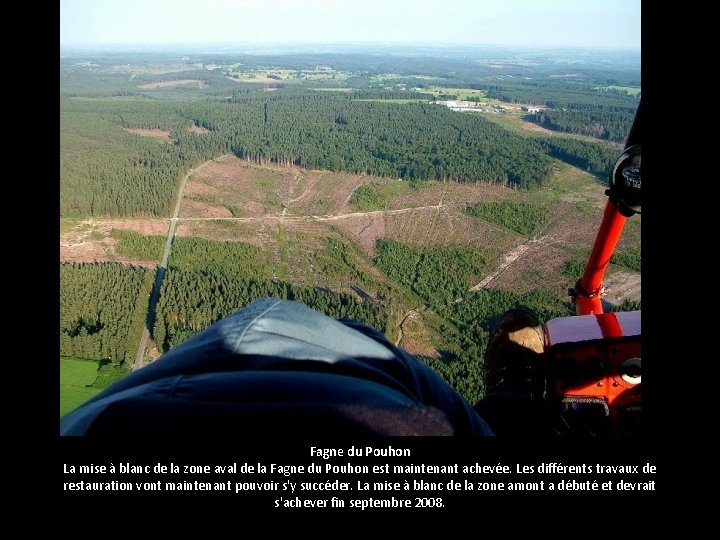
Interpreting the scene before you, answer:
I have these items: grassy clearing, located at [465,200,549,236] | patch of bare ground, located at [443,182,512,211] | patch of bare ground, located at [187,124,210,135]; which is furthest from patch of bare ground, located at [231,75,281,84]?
grassy clearing, located at [465,200,549,236]

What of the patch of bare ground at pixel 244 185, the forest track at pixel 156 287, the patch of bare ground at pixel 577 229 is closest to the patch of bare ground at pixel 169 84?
the patch of bare ground at pixel 244 185

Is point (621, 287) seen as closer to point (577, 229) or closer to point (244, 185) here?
point (577, 229)

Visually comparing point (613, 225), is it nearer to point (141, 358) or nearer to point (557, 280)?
point (141, 358)

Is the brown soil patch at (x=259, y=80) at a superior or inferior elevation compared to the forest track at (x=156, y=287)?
superior

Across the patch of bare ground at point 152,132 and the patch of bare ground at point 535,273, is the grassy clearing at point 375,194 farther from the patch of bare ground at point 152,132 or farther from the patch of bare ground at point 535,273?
the patch of bare ground at point 152,132

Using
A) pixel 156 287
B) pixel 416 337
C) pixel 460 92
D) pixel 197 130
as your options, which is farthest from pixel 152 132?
pixel 460 92

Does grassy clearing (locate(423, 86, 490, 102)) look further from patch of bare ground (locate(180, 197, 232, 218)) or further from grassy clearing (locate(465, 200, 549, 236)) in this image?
patch of bare ground (locate(180, 197, 232, 218))
